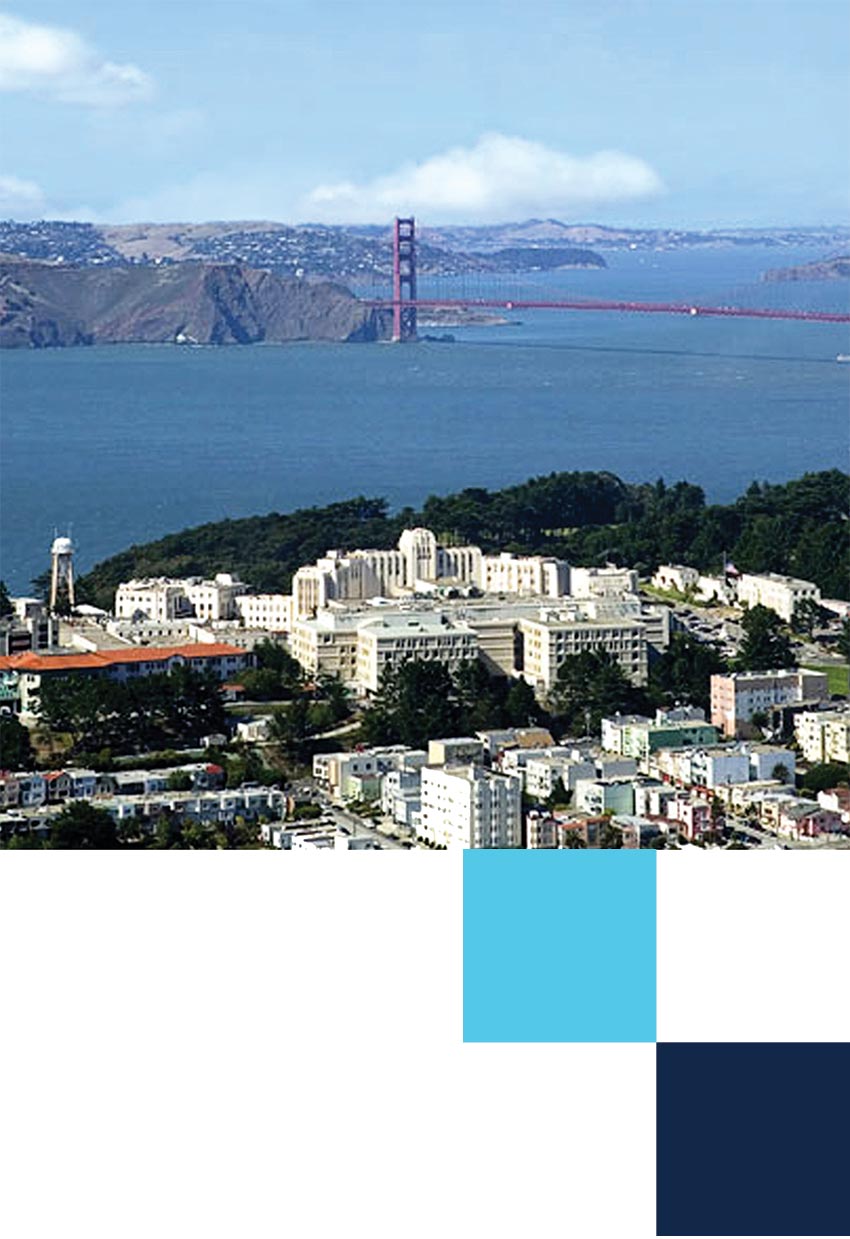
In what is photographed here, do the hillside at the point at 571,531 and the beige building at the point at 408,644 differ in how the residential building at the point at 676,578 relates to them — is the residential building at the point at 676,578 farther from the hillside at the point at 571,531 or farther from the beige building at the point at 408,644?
the beige building at the point at 408,644

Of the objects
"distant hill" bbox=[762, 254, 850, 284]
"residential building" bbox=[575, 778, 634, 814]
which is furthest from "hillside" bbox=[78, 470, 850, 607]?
"residential building" bbox=[575, 778, 634, 814]

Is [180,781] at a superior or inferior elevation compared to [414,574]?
inferior

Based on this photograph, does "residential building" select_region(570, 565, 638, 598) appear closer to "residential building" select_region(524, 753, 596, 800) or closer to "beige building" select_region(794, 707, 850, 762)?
"beige building" select_region(794, 707, 850, 762)

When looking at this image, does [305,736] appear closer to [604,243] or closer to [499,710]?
[499,710]

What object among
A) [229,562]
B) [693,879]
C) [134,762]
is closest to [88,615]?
[229,562]

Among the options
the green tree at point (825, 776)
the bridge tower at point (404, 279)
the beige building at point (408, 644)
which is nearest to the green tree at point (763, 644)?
the green tree at point (825, 776)

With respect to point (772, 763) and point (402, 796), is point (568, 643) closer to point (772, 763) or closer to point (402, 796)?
point (772, 763)

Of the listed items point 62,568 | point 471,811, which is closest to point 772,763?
point 471,811
